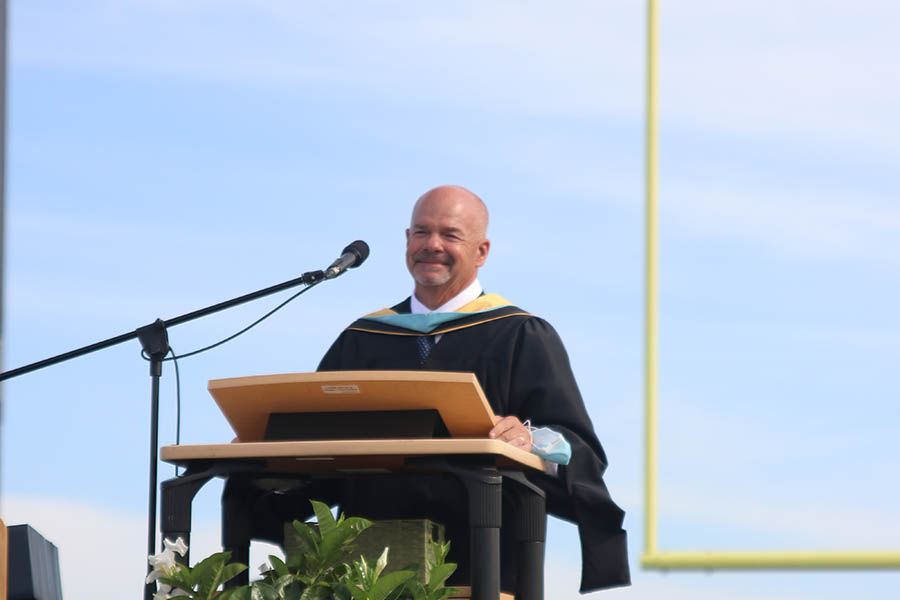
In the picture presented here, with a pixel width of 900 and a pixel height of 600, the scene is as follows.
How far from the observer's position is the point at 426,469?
327cm

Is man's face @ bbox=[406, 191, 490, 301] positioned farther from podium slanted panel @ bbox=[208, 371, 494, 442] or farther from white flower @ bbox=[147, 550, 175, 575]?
white flower @ bbox=[147, 550, 175, 575]

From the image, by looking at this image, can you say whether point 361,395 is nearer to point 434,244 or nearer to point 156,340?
point 156,340

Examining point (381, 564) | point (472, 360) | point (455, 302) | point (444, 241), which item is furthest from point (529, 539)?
point (444, 241)

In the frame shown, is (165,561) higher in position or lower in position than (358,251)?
lower

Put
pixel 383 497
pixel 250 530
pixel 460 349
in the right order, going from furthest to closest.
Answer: pixel 460 349
pixel 383 497
pixel 250 530

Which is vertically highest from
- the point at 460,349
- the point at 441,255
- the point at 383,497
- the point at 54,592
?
the point at 441,255

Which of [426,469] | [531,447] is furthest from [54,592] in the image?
[531,447]

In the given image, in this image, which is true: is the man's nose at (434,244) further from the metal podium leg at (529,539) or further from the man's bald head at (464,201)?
the metal podium leg at (529,539)

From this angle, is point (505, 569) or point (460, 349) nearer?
point (505, 569)

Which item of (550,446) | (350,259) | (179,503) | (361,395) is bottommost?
(179,503)

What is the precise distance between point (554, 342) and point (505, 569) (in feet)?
2.52

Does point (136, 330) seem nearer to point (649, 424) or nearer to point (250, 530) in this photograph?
point (250, 530)

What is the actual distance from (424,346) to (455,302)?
0.20 m

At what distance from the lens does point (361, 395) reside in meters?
2.99
